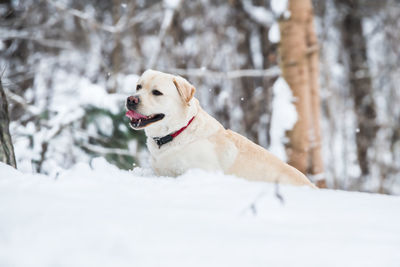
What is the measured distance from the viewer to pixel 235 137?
3338 millimetres

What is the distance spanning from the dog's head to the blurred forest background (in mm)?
5032

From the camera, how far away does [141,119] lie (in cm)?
325

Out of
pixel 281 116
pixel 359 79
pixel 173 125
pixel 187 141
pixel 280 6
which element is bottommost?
pixel 359 79

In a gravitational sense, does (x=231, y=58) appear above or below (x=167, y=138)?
below

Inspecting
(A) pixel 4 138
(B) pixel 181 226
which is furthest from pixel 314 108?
(B) pixel 181 226

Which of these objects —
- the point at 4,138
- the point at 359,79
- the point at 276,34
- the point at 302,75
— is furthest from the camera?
the point at 359,79

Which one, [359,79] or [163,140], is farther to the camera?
[359,79]

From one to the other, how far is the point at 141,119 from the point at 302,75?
3.36 m

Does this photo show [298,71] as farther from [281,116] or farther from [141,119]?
[141,119]

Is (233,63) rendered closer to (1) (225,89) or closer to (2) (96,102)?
(1) (225,89)

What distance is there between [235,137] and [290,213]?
1654 mm

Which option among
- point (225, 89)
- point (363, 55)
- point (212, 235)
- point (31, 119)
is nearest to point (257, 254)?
point (212, 235)

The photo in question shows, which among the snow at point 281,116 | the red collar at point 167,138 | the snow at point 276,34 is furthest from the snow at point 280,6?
the red collar at point 167,138

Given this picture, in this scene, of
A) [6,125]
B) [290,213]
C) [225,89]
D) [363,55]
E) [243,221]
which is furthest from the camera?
[363,55]
